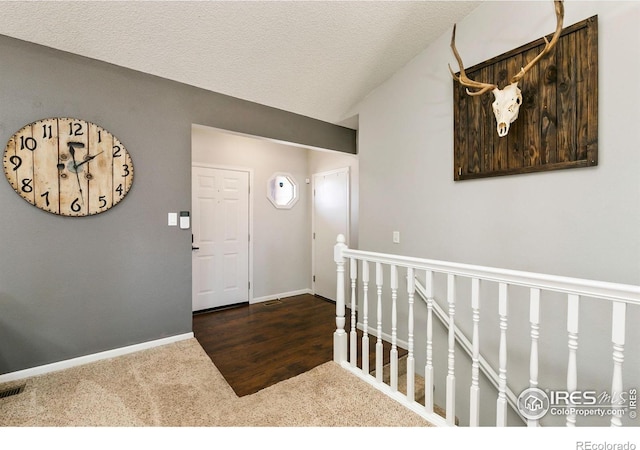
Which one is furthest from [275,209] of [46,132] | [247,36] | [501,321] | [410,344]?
[501,321]

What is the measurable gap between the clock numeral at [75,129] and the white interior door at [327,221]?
283 centimetres

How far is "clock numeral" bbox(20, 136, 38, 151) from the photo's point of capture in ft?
6.40

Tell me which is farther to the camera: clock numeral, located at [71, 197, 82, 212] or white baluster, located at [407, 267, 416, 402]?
clock numeral, located at [71, 197, 82, 212]

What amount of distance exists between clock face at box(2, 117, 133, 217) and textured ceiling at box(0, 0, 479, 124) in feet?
2.03

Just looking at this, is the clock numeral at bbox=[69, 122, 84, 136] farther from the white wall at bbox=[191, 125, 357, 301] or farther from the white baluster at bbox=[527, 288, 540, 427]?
the white baluster at bbox=[527, 288, 540, 427]

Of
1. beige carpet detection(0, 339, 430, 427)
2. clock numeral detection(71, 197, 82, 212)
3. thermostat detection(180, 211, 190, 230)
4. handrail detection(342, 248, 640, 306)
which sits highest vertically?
clock numeral detection(71, 197, 82, 212)

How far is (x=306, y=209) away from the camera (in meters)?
4.64

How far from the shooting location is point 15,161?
193cm

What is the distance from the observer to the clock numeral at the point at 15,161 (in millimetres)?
1925

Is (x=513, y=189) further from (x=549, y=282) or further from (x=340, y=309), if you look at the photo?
(x=340, y=309)

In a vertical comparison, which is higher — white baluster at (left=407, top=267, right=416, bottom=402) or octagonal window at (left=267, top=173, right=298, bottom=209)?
octagonal window at (left=267, top=173, right=298, bottom=209)

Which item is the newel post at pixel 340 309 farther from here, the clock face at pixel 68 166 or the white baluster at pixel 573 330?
Result: the clock face at pixel 68 166

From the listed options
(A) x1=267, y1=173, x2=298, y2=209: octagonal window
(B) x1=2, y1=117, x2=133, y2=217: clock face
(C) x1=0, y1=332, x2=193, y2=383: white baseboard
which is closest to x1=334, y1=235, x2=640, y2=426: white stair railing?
(C) x1=0, y1=332, x2=193, y2=383: white baseboard
